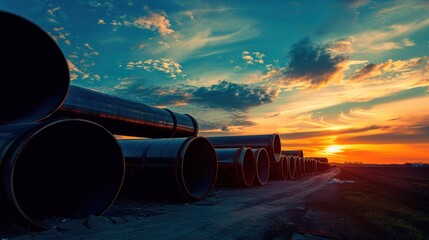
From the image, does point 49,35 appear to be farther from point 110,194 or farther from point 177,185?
point 177,185

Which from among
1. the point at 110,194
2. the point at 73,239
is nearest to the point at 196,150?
the point at 110,194

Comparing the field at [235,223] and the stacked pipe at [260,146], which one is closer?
the field at [235,223]

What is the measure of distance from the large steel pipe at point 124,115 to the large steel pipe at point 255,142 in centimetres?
651

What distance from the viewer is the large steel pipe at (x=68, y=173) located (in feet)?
26.8

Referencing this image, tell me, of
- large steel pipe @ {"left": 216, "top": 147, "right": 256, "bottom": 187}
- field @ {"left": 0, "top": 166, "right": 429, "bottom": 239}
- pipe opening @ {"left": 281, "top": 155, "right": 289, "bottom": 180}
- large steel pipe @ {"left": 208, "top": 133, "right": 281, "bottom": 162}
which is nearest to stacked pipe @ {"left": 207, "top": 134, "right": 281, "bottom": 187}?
large steel pipe @ {"left": 208, "top": 133, "right": 281, "bottom": 162}

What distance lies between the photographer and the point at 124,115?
43.3ft

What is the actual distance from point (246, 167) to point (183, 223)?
43.7ft

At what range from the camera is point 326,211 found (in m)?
10.1

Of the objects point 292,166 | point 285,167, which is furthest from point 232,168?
point 292,166

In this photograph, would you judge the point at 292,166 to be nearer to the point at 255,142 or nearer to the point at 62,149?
the point at 255,142

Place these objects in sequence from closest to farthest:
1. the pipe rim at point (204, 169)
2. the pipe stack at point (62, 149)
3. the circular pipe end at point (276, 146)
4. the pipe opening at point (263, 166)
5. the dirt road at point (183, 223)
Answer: the dirt road at point (183, 223)
the pipe stack at point (62, 149)
the pipe rim at point (204, 169)
the pipe opening at point (263, 166)
the circular pipe end at point (276, 146)

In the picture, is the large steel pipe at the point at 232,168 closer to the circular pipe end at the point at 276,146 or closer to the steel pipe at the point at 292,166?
the circular pipe end at the point at 276,146

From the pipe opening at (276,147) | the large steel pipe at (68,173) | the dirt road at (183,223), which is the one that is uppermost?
the pipe opening at (276,147)

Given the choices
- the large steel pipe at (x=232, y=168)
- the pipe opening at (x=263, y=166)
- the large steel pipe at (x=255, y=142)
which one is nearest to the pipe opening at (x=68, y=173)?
the large steel pipe at (x=232, y=168)
